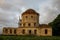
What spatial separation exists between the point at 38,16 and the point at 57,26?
975cm

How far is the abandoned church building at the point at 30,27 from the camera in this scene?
66.5 metres

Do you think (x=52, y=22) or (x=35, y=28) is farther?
(x=52, y=22)

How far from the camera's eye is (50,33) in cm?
6612

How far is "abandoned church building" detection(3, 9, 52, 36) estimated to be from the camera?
66519 mm

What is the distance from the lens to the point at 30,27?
222 ft

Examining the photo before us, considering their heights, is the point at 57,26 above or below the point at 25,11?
below

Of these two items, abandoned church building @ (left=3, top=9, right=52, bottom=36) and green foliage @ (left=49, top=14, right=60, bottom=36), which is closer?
abandoned church building @ (left=3, top=9, right=52, bottom=36)

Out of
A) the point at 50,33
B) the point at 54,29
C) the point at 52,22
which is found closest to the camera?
the point at 50,33

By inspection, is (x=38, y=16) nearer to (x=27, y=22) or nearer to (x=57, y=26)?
(x=27, y=22)

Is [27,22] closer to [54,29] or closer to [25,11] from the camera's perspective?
[25,11]

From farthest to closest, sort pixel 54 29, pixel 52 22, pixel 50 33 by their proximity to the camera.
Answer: pixel 52 22
pixel 54 29
pixel 50 33

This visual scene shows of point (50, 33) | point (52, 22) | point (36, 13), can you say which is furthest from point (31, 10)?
point (52, 22)

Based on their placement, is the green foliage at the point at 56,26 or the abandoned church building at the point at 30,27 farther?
the green foliage at the point at 56,26

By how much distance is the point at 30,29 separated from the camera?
221ft
